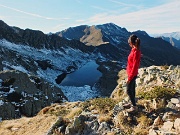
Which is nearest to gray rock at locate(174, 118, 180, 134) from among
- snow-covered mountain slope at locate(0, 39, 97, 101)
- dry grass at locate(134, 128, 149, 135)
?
dry grass at locate(134, 128, 149, 135)

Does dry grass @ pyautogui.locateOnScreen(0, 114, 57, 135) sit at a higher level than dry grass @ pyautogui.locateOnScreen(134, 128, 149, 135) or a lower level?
lower

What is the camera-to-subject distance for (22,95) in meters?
48.6

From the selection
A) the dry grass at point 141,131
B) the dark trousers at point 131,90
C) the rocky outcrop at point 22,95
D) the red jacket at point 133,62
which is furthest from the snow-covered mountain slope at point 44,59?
the dry grass at point 141,131

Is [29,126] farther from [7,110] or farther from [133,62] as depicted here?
[7,110]

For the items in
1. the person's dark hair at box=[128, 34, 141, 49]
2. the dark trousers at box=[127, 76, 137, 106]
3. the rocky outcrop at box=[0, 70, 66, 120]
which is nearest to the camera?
the person's dark hair at box=[128, 34, 141, 49]

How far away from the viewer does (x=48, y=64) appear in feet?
443

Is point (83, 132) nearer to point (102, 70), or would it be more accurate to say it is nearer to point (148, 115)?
point (148, 115)

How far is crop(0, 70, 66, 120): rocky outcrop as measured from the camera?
42.2 metres

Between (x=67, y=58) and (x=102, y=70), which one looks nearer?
(x=102, y=70)

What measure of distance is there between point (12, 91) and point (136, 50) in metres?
40.1

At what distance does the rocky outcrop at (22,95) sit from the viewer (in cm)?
4219

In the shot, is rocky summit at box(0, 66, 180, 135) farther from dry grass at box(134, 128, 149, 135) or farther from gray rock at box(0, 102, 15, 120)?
gray rock at box(0, 102, 15, 120)

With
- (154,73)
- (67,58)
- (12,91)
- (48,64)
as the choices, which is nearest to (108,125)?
(154,73)

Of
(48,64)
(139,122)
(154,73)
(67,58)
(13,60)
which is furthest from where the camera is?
(67,58)
